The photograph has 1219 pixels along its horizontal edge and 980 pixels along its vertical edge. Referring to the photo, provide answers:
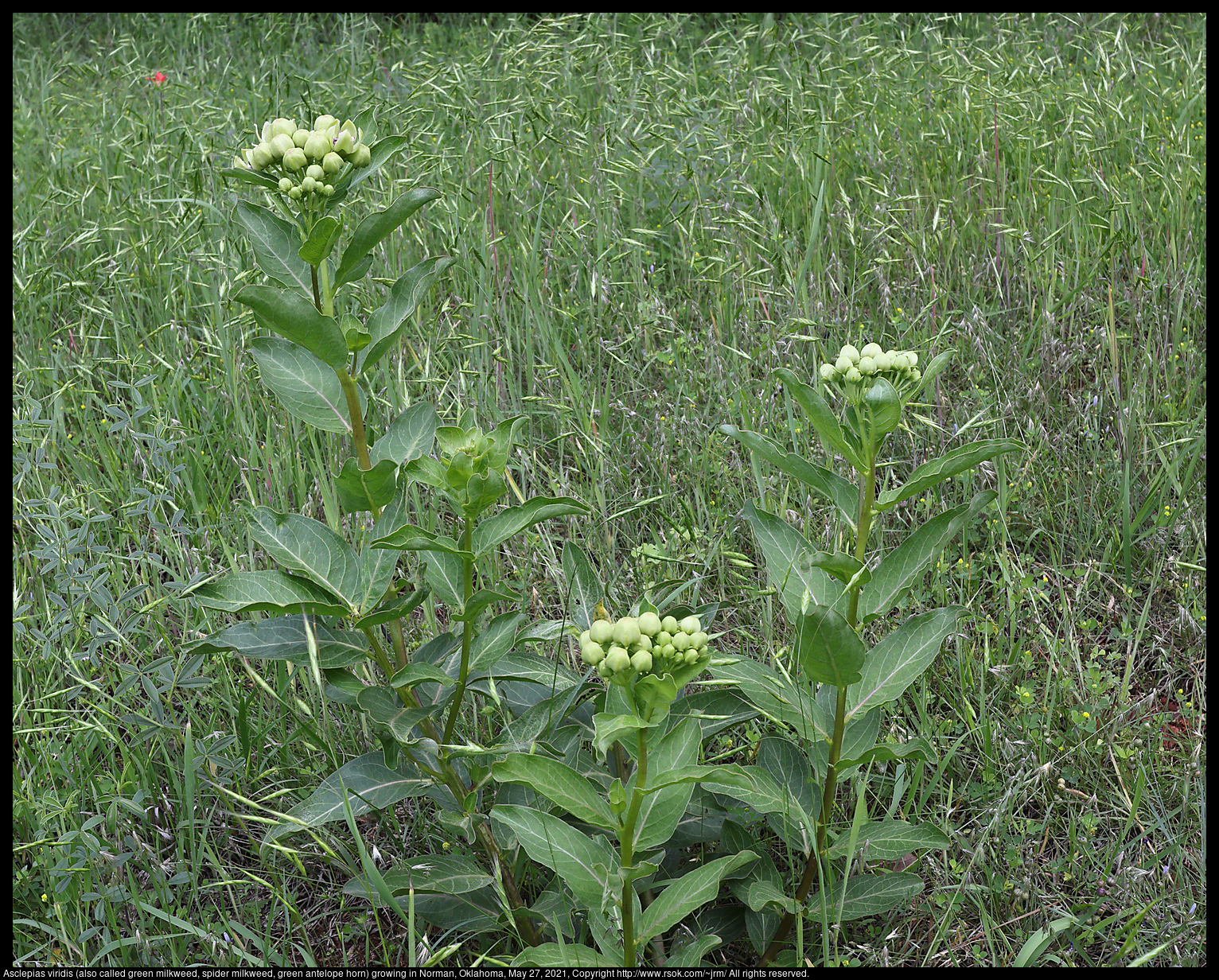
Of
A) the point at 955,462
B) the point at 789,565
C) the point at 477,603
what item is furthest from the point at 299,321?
the point at 955,462

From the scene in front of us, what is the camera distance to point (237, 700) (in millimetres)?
2006

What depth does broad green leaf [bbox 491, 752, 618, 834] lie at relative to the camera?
1.30 meters

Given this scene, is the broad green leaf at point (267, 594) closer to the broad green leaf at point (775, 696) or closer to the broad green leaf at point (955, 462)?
the broad green leaf at point (775, 696)

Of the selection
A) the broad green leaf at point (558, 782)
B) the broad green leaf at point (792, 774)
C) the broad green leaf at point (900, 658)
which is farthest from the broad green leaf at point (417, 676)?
the broad green leaf at point (900, 658)

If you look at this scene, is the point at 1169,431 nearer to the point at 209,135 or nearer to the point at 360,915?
the point at 360,915

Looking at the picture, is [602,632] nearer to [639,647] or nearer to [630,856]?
[639,647]

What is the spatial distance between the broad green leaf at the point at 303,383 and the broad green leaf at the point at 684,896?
91 centimetres

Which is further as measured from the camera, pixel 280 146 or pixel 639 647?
pixel 280 146

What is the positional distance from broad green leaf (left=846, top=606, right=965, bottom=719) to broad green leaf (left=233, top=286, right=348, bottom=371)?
1.00 metres

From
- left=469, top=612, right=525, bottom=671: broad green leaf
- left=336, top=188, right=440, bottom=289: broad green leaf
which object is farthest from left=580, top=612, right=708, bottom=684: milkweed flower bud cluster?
left=336, top=188, right=440, bottom=289: broad green leaf

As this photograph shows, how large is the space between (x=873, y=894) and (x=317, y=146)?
5.12 ft

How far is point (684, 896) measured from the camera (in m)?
1.40

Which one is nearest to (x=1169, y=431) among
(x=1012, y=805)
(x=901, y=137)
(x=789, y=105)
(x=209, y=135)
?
(x=1012, y=805)

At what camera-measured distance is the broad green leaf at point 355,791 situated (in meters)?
1.48
